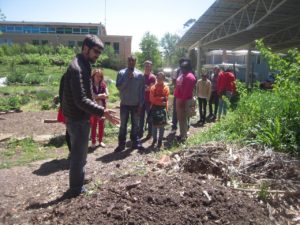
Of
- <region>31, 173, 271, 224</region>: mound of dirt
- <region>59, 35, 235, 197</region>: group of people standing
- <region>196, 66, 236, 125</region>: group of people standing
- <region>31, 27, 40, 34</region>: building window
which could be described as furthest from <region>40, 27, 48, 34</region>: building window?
<region>31, 173, 271, 224</region>: mound of dirt

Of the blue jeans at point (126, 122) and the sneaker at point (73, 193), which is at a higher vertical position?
the blue jeans at point (126, 122)

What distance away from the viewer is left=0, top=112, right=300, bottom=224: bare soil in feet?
11.9

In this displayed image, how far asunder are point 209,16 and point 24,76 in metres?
17.9

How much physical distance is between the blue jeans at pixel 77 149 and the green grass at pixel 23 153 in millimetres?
2792

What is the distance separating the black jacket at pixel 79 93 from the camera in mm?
4086

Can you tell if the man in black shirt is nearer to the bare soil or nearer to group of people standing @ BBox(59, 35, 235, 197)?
group of people standing @ BBox(59, 35, 235, 197)

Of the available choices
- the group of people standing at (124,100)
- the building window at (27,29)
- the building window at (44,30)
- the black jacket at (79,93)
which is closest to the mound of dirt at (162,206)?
the group of people standing at (124,100)

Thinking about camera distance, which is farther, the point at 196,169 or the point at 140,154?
the point at 140,154

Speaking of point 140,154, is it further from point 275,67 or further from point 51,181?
point 275,67

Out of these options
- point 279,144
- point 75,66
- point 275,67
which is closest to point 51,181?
point 75,66

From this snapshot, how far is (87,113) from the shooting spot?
4.33 metres

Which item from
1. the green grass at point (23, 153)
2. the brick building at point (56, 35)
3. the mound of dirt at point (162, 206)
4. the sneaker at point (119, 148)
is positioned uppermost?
the brick building at point (56, 35)

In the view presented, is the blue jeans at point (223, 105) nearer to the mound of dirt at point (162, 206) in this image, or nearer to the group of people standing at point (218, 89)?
the group of people standing at point (218, 89)

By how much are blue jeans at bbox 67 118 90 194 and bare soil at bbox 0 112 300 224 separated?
21 centimetres
